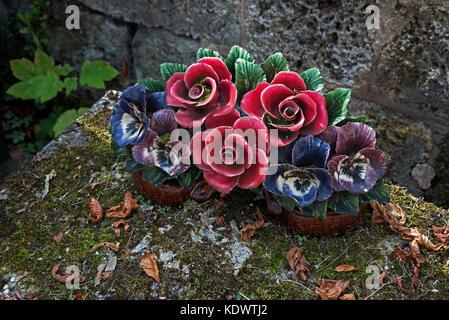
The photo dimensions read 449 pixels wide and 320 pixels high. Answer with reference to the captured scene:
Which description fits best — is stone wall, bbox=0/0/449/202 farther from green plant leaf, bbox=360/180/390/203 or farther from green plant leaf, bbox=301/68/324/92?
green plant leaf, bbox=360/180/390/203

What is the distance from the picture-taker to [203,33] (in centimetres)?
256

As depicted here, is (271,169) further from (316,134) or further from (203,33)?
(203,33)

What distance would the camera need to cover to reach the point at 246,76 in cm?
165

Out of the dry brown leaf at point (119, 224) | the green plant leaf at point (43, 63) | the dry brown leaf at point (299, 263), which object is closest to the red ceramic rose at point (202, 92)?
the dry brown leaf at point (119, 224)

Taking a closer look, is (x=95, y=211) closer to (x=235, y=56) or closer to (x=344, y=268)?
(x=235, y=56)

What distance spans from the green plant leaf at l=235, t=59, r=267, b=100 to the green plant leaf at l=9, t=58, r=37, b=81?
1968 mm

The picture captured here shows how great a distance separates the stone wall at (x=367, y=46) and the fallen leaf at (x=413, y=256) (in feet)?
2.46

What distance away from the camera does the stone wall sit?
198 cm

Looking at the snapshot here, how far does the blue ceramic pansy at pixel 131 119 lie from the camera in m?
1.64

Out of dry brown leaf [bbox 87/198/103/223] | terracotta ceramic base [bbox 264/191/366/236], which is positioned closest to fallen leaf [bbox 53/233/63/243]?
dry brown leaf [bbox 87/198/103/223]

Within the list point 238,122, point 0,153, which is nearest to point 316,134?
point 238,122

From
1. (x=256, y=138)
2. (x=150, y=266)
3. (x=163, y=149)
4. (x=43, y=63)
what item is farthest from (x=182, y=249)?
(x=43, y=63)

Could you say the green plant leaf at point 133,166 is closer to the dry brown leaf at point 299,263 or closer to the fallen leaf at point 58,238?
the fallen leaf at point 58,238

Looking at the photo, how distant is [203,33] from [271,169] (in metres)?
1.30
